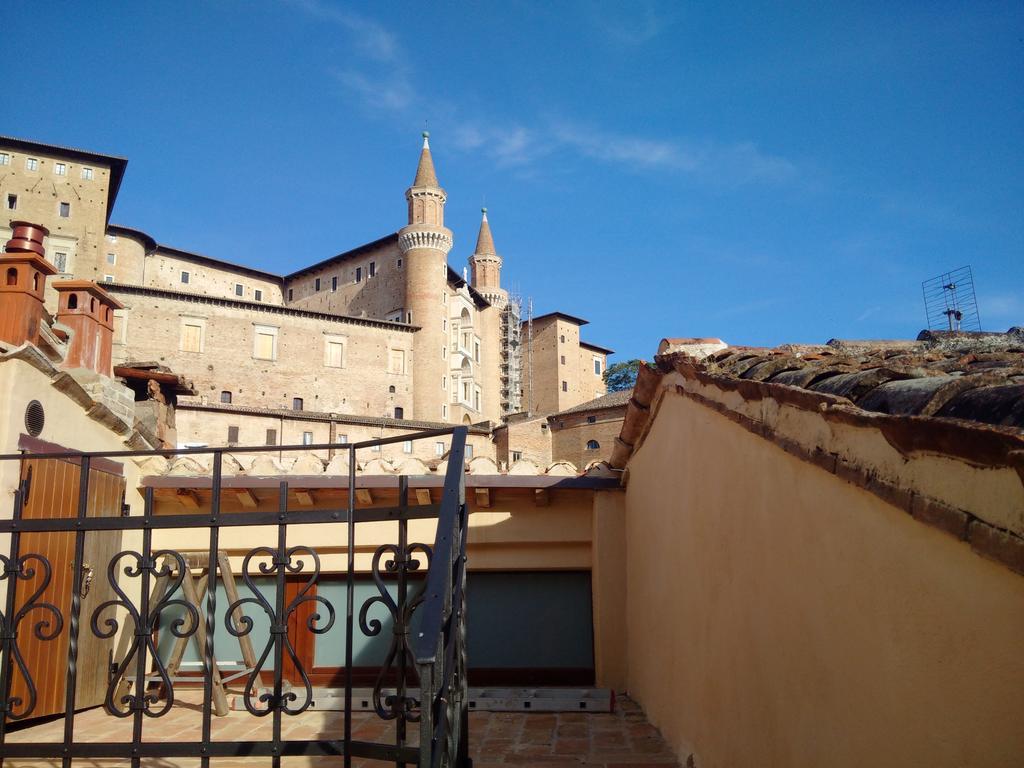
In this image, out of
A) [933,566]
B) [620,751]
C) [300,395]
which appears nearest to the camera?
[933,566]

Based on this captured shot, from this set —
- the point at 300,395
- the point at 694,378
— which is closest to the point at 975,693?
the point at 694,378

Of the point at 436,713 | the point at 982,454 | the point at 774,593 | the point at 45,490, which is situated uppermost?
the point at 45,490

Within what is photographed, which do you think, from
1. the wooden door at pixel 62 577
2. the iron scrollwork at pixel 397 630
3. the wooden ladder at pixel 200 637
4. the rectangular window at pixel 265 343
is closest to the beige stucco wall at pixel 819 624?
the iron scrollwork at pixel 397 630

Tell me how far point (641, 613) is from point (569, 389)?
54025mm

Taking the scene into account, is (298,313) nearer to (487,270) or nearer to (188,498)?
(487,270)

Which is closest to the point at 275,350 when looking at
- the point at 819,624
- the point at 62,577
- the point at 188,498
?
the point at 188,498

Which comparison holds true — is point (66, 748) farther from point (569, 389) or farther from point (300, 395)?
point (569, 389)

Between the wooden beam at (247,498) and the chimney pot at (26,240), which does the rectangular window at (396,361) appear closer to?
the wooden beam at (247,498)

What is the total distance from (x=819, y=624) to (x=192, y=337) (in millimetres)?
44835

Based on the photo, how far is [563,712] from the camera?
7379mm

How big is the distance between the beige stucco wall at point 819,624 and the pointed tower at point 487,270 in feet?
187

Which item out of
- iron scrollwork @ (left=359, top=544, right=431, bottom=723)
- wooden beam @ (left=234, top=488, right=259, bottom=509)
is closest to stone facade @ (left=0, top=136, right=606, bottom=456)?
wooden beam @ (left=234, top=488, right=259, bottom=509)

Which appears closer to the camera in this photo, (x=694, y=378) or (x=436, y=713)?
(x=436, y=713)

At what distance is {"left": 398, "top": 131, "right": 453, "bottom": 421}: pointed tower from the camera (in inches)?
1919
